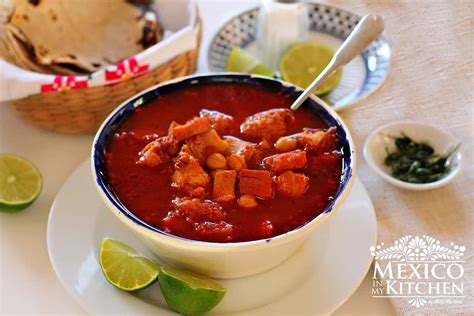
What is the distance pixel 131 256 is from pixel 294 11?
1.12m

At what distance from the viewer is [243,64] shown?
6.10 feet

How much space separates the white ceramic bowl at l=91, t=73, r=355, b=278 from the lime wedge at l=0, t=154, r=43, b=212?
0.92 feet

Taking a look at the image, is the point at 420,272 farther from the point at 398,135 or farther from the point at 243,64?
the point at 243,64

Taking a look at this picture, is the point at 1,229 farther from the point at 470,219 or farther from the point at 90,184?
the point at 470,219

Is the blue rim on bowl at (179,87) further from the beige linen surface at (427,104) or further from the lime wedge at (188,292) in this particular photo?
the beige linen surface at (427,104)

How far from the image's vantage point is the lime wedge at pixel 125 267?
1202 millimetres

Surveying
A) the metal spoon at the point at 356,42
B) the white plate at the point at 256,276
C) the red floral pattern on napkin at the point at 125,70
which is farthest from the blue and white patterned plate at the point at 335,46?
the white plate at the point at 256,276

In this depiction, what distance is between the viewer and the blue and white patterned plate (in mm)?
1854

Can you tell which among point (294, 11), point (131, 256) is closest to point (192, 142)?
point (131, 256)

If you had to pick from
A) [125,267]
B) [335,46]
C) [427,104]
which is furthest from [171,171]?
[335,46]

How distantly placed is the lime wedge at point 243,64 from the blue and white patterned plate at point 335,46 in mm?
55

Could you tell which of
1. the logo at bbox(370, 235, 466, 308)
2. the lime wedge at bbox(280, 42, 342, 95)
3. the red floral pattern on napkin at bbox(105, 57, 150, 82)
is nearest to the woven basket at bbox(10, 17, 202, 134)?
the red floral pattern on napkin at bbox(105, 57, 150, 82)

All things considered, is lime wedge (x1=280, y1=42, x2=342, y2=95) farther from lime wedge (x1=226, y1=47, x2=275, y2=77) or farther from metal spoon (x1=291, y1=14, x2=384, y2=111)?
metal spoon (x1=291, y1=14, x2=384, y2=111)

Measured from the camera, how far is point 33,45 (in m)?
1.76
